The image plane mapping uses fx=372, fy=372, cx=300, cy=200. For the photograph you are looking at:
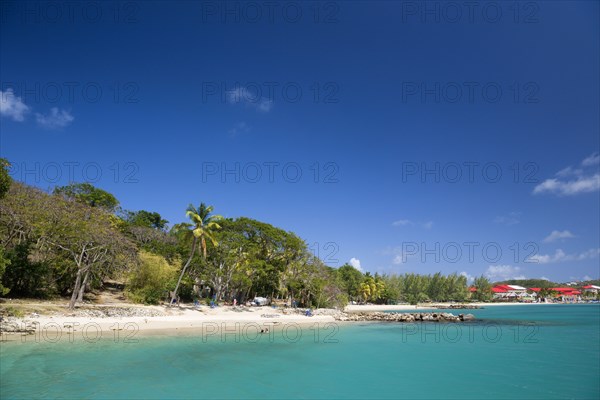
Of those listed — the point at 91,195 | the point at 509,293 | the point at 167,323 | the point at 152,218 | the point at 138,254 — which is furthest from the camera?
the point at 509,293

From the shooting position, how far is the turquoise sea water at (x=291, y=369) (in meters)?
13.2

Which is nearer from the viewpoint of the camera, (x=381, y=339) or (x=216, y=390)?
(x=216, y=390)

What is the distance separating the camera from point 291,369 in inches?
680

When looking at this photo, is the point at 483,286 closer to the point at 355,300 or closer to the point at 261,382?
the point at 355,300

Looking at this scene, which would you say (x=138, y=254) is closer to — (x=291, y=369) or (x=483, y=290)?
(x=291, y=369)

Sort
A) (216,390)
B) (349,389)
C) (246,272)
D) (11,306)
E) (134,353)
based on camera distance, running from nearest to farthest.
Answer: (216,390) → (349,389) → (134,353) → (11,306) → (246,272)

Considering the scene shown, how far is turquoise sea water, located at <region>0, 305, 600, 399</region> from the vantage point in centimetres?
1325

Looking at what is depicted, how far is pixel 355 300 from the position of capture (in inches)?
3762

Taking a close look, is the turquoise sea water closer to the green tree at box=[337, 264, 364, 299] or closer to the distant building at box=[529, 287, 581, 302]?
the green tree at box=[337, 264, 364, 299]

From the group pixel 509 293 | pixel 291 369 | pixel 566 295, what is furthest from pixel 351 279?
pixel 566 295

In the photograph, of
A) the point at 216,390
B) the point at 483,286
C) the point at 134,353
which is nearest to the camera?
the point at 216,390

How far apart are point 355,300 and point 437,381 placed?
81.8 meters

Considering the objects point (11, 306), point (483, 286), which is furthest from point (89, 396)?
point (483, 286)

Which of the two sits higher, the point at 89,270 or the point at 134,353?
the point at 89,270
